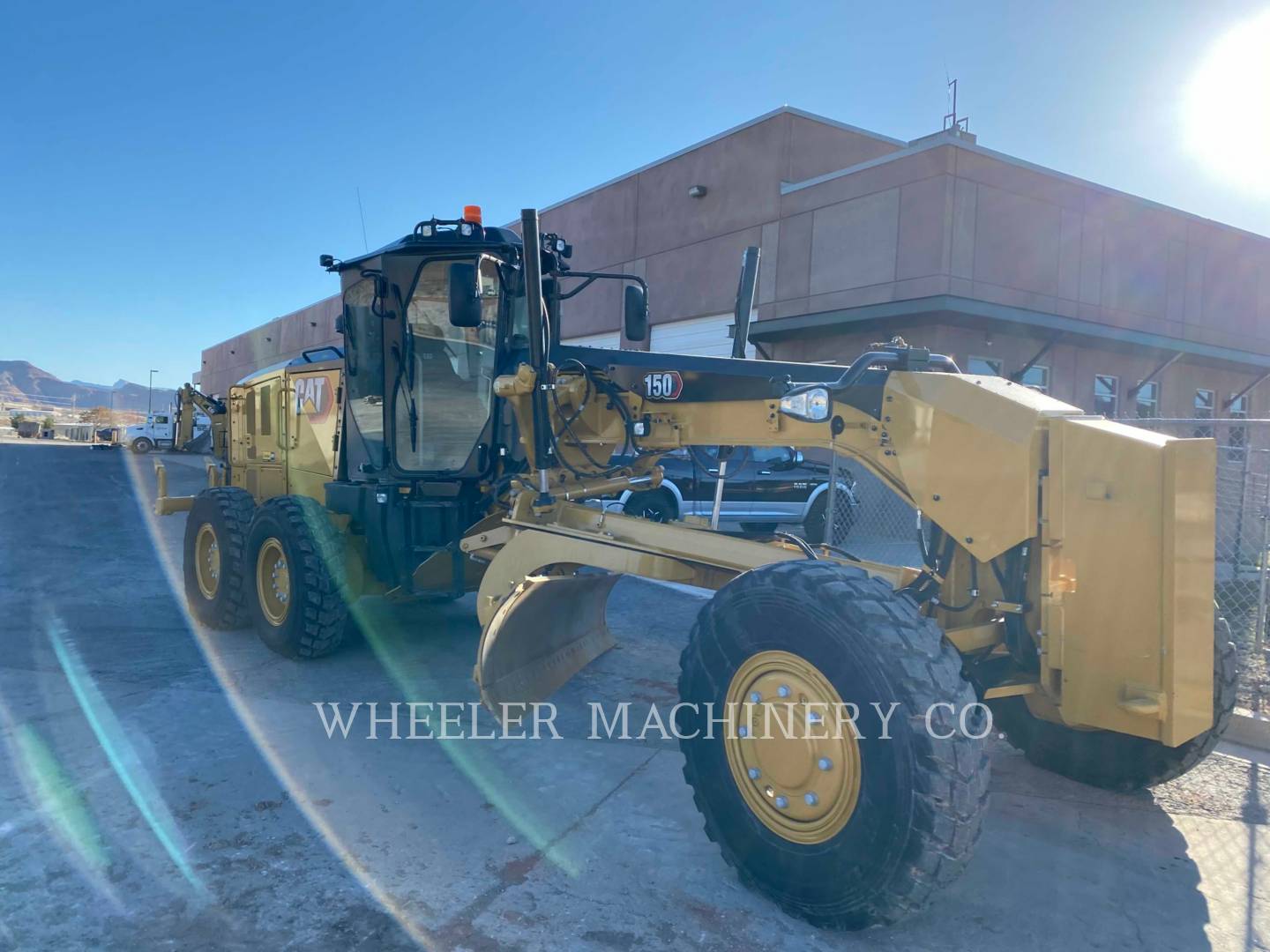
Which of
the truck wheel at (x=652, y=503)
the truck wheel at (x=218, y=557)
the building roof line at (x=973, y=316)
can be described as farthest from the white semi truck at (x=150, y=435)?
the truck wheel at (x=218, y=557)

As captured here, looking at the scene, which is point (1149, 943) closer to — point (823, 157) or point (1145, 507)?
point (1145, 507)

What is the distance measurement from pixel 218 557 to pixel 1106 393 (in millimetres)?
17199

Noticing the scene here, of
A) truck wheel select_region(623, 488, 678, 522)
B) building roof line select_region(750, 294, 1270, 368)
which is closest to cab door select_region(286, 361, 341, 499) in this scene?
truck wheel select_region(623, 488, 678, 522)

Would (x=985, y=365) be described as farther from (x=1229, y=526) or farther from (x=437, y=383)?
(x=437, y=383)

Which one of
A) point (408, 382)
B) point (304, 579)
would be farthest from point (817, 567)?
point (304, 579)

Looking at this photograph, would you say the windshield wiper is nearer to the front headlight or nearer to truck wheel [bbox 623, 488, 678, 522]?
the front headlight

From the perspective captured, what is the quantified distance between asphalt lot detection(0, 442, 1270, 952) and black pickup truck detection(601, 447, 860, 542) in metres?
5.89

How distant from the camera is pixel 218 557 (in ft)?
23.0

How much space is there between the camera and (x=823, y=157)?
17.9m

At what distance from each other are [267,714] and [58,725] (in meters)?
1.05

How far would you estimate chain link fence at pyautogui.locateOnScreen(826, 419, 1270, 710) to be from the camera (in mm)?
6020

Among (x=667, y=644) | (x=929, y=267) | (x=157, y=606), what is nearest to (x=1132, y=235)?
(x=929, y=267)

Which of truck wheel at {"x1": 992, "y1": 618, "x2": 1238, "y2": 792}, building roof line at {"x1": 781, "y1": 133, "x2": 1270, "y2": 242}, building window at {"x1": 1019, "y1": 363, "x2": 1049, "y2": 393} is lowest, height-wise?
truck wheel at {"x1": 992, "y1": 618, "x2": 1238, "y2": 792}

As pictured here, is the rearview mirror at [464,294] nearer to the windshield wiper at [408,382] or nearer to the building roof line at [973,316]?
the windshield wiper at [408,382]
